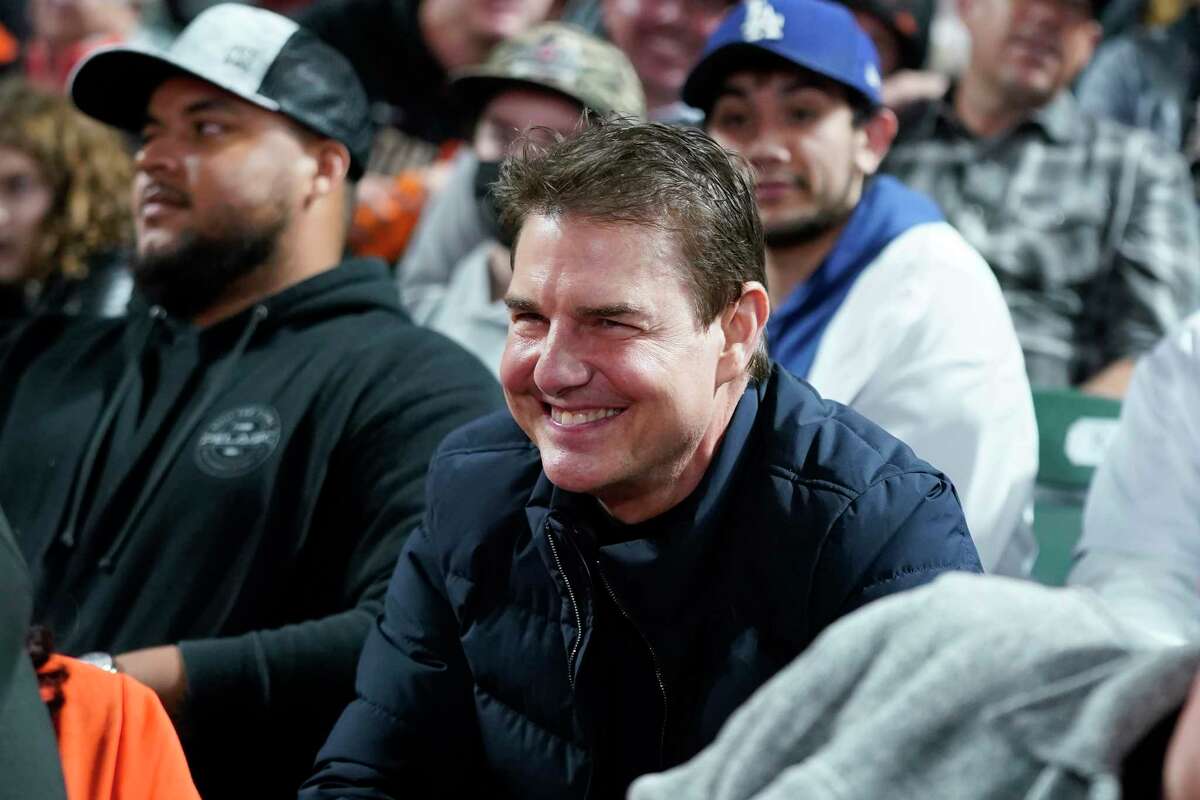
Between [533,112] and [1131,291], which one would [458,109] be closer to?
[533,112]

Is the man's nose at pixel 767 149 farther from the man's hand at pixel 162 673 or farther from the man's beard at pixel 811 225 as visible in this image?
the man's hand at pixel 162 673

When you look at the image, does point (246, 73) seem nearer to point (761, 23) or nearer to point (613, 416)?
point (761, 23)

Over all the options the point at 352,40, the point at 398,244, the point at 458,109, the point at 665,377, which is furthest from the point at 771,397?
the point at 352,40

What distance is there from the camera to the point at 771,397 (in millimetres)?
2100

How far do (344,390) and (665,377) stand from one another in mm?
1010

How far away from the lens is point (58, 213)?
4.04m

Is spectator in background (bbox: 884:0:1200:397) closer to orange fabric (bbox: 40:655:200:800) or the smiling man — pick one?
the smiling man

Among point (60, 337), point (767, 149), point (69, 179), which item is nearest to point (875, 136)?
point (767, 149)

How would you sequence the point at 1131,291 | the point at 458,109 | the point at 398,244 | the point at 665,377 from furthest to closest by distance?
the point at 458,109
the point at 398,244
the point at 1131,291
the point at 665,377

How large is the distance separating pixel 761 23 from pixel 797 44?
0.09 meters

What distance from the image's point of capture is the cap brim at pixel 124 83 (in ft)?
10.1

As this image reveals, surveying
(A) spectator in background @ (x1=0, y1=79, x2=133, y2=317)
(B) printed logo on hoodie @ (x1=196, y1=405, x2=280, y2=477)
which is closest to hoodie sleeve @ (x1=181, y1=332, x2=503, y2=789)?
(B) printed logo on hoodie @ (x1=196, y1=405, x2=280, y2=477)

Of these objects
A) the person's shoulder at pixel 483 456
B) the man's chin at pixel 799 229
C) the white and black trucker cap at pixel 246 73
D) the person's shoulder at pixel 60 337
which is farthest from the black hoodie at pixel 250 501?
the man's chin at pixel 799 229

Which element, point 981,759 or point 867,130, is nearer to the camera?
point 981,759
